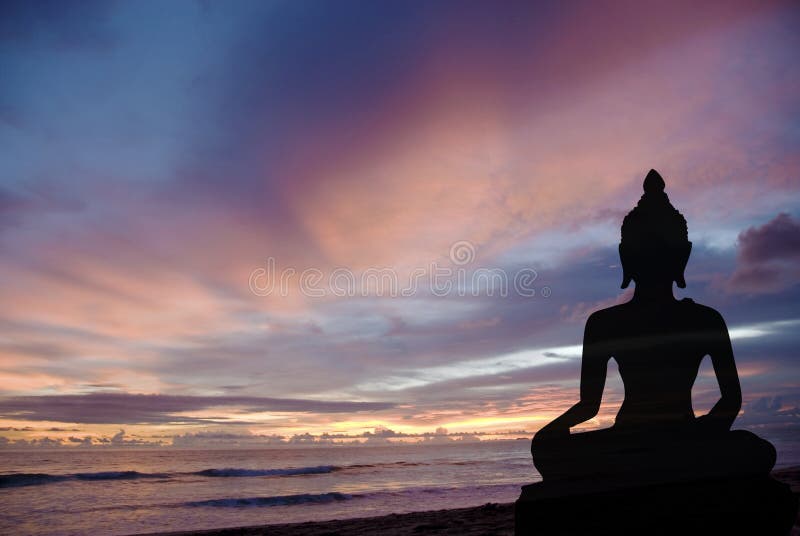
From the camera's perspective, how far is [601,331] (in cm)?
566

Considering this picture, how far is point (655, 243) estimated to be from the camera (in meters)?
5.73

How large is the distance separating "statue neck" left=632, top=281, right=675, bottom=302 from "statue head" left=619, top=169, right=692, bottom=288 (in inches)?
1.7

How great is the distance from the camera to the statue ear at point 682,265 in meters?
5.76

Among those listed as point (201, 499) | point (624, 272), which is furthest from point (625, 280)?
point (201, 499)

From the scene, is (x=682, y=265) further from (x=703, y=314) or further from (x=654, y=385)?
(x=654, y=385)

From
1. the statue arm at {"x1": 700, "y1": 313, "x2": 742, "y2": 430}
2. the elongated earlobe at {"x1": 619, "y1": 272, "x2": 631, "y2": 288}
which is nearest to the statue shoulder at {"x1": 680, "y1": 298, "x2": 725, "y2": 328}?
the statue arm at {"x1": 700, "y1": 313, "x2": 742, "y2": 430}

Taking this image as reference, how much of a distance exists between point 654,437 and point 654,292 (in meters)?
1.53

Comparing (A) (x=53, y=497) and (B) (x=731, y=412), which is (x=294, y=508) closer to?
(A) (x=53, y=497)

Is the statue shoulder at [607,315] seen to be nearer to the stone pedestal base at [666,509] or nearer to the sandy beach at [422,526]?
the stone pedestal base at [666,509]

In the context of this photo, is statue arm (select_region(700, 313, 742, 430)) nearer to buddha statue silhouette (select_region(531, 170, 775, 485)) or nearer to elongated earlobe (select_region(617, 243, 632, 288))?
buddha statue silhouette (select_region(531, 170, 775, 485))

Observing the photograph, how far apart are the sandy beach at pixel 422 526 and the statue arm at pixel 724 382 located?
4.02 metres

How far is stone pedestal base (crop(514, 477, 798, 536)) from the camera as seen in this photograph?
4.33m

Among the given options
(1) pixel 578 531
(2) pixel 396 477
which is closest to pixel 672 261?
(1) pixel 578 531

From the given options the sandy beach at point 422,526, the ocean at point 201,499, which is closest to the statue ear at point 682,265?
the sandy beach at point 422,526
